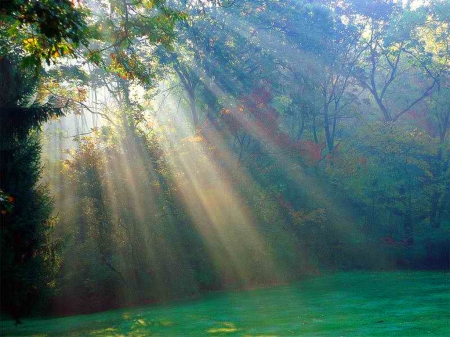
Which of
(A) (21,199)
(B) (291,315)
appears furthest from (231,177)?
(A) (21,199)

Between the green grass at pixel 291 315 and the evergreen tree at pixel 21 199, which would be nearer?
the green grass at pixel 291 315

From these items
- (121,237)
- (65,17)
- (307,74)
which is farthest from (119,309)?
(307,74)

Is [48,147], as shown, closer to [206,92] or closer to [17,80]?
[206,92]

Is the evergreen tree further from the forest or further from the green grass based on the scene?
the green grass

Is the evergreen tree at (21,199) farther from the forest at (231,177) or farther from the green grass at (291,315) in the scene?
the green grass at (291,315)

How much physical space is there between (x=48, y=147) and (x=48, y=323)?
35.3m

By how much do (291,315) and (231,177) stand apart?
45.0ft

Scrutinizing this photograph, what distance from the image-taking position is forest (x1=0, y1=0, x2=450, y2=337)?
53.9 feet

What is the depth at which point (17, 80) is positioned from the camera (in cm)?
1711

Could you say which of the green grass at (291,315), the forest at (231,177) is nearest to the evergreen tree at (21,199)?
the forest at (231,177)

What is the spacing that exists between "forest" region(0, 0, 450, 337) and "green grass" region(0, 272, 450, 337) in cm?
13

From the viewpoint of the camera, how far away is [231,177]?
30.8 m

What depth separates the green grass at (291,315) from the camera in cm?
1477

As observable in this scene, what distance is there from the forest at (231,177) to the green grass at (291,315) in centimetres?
13
